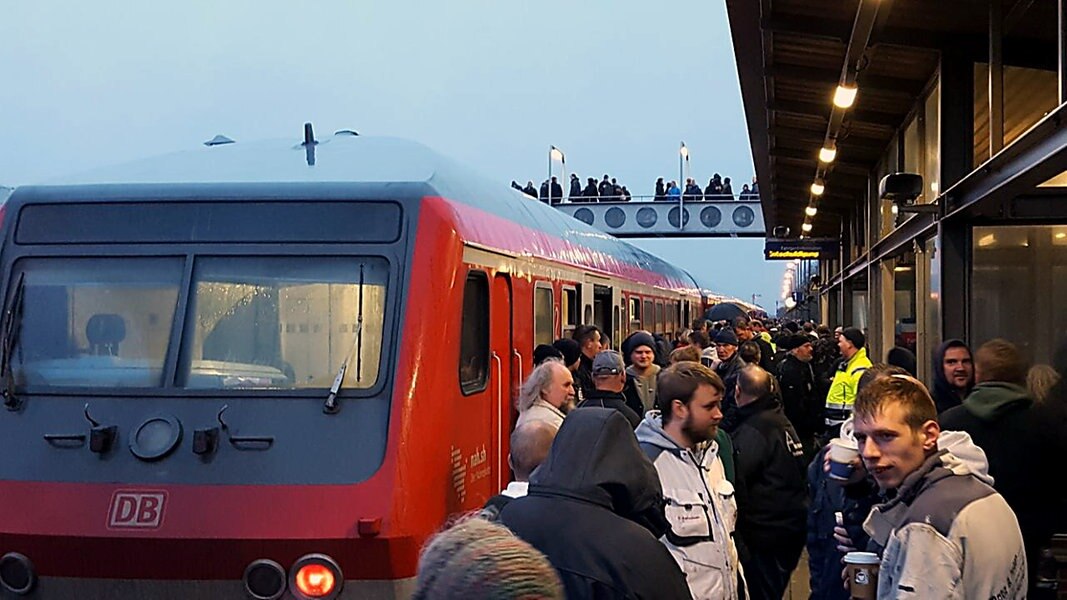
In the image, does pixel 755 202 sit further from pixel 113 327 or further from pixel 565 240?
pixel 113 327

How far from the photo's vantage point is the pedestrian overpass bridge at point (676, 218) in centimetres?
3834

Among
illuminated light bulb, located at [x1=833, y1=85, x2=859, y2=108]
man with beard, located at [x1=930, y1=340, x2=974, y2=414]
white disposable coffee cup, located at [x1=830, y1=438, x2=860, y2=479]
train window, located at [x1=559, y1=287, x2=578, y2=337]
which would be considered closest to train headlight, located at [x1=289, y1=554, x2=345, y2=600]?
white disposable coffee cup, located at [x1=830, y1=438, x2=860, y2=479]

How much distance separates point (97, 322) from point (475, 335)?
6.37 ft

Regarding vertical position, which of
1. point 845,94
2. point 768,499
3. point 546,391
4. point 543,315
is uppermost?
point 845,94

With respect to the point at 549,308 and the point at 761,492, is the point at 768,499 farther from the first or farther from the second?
the point at 549,308

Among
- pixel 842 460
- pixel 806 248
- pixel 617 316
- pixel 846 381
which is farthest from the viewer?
pixel 806 248

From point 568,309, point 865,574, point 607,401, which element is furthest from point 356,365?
point 568,309

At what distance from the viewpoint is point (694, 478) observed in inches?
170

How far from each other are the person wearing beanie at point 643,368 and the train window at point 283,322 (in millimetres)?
3371

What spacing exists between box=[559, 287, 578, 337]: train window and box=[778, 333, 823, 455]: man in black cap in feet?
7.09

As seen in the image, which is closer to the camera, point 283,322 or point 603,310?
point 283,322

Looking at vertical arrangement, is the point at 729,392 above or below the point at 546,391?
below

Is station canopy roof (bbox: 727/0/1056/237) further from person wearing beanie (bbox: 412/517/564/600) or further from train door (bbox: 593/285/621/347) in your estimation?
person wearing beanie (bbox: 412/517/564/600)

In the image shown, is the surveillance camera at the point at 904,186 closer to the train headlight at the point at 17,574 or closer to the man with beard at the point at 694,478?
the man with beard at the point at 694,478
